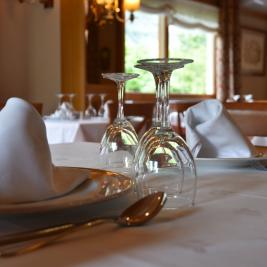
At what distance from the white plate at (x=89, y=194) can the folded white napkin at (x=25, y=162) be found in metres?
0.02

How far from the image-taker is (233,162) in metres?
1.03

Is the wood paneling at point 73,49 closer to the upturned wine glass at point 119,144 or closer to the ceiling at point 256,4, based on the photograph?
the ceiling at point 256,4

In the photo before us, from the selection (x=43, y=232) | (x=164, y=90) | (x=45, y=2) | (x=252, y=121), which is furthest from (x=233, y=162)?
(x=45, y=2)

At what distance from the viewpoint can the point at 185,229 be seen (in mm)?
573

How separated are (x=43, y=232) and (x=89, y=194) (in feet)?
0.45

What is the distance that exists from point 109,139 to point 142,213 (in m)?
0.55

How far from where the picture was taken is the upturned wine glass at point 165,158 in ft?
2.39

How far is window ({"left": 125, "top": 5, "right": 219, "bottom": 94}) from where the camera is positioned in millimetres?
6871

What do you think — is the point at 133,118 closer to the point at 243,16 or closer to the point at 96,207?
the point at 96,207

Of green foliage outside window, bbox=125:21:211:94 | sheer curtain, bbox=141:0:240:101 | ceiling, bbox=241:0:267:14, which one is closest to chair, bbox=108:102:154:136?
green foliage outside window, bbox=125:21:211:94

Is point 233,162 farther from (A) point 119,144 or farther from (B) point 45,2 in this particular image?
(B) point 45,2

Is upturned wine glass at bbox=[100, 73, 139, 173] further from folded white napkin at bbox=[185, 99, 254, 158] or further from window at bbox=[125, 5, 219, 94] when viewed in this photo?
window at bbox=[125, 5, 219, 94]

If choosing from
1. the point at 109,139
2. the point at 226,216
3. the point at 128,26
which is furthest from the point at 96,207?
the point at 128,26

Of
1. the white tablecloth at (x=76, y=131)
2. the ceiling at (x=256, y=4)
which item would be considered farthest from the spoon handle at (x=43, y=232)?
the ceiling at (x=256, y=4)
